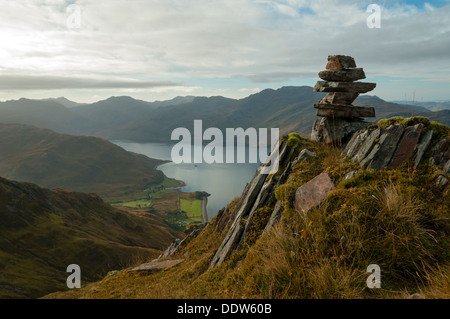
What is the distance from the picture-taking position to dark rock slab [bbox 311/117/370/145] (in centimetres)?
1543

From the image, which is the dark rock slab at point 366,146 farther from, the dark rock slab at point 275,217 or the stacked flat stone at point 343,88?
the stacked flat stone at point 343,88

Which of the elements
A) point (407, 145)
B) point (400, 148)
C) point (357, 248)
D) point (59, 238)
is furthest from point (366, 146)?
point (59, 238)

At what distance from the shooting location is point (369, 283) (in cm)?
664

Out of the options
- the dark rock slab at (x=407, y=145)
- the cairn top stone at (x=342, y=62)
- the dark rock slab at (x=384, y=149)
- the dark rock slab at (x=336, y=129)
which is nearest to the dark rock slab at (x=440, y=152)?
the dark rock slab at (x=407, y=145)

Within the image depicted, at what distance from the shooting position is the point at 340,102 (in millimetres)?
16797

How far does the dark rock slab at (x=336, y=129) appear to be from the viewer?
15.4 m

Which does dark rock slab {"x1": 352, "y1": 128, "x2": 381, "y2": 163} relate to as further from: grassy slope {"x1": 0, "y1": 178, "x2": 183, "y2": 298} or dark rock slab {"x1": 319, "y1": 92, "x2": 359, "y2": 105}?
grassy slope {"x1": 0, "y1": 178, "x2": 183, "y2": 298}

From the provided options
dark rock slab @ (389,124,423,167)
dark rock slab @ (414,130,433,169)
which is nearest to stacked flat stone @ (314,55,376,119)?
dark rock slab @ (389,124,423,167)

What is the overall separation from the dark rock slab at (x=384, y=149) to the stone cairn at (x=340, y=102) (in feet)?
14.0

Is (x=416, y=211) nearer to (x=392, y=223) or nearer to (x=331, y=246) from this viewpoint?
(x=392, y=223)

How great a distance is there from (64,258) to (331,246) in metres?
121

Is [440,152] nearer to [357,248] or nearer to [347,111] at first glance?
[357,248]

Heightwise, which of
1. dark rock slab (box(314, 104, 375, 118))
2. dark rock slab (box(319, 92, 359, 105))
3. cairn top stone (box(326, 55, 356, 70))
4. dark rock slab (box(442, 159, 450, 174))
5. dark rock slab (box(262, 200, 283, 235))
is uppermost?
cairn top stone (box(326, 55, 356, 70))

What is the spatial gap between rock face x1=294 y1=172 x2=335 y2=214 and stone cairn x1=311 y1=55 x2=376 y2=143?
235 inches
